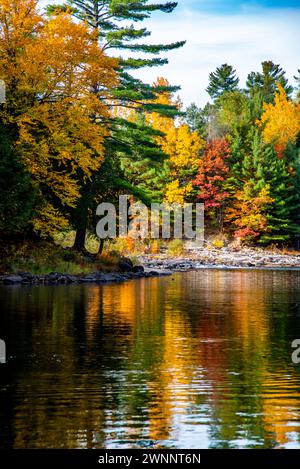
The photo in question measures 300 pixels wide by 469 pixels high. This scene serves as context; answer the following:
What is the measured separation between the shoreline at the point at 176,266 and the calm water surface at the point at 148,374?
22.4 feet

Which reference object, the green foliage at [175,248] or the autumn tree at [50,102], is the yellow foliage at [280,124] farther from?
the autumn tree at [50,102]

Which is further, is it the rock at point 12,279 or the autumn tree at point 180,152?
the autumn tree at point 180,152

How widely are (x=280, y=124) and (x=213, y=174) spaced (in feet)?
40.7

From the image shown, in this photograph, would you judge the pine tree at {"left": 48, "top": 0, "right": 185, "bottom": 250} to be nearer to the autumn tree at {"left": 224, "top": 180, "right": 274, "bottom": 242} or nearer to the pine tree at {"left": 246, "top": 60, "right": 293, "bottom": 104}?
the autumn tree at {"left": 224, "top": 180, "right": 274, "bottom": 242}

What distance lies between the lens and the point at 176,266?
4516 centimetres

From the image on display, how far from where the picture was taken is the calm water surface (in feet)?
28.0

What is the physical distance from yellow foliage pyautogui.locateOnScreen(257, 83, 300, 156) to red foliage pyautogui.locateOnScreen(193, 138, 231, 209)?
431 cm

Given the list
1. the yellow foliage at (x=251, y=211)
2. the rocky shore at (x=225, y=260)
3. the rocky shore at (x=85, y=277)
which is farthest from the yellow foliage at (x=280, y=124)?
the rocky shore at (x=85, y=277)

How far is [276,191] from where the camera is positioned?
6175 centimetres

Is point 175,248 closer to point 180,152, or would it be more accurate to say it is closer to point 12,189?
point 180,152

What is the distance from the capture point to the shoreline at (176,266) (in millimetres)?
30844

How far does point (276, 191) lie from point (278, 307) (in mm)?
39848

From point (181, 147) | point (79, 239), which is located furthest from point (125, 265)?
point (181, 147)
